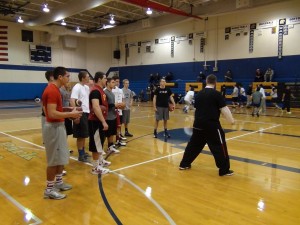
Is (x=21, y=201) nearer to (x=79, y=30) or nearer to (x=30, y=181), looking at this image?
(x=30, y=181)

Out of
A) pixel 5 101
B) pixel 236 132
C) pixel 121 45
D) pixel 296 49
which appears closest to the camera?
pixel 236 132

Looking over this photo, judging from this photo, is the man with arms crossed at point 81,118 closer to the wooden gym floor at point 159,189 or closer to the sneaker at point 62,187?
the wooden gym floor at point 159,189

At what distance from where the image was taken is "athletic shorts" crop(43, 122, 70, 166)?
3539 millimetres

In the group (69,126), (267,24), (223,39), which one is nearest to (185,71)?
(223,39)

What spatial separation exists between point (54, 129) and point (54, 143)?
0.60ft

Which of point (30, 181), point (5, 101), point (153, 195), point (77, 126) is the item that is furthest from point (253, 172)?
point (5, 101)

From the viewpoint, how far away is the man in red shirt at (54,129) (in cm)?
342

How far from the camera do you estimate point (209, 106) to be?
4.59 metres

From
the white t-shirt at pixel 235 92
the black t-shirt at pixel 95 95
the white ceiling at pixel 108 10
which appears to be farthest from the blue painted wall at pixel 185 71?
the black t-shirt at pixel 95 95

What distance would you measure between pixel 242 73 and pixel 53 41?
16454 mm

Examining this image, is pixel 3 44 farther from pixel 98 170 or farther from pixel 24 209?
pixel 24 209

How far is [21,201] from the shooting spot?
11.8ft

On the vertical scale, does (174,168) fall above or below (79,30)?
below

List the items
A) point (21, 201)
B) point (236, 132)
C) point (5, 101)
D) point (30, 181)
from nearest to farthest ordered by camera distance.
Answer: point (21, 201), point (30, 181), point (236, 132), point (5, 101)
